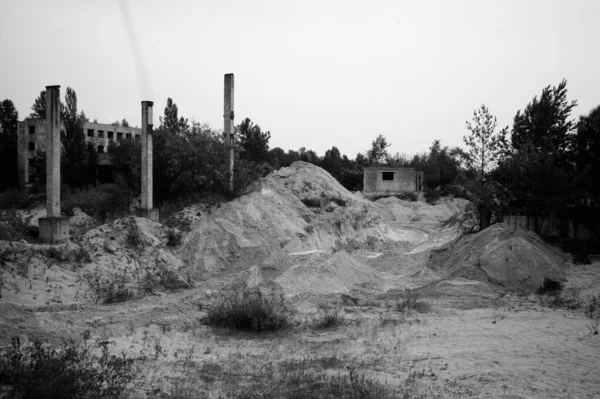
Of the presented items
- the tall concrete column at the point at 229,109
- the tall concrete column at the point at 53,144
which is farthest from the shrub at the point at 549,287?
the tall concrete column at the point at 53,144

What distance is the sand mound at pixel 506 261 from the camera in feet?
51.0

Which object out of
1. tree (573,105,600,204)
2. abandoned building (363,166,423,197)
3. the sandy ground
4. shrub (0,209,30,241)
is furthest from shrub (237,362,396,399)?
abandoned building (363,166,423,197)

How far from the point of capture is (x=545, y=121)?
84.6 feet

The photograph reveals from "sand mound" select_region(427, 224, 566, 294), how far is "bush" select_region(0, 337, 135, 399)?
456 inches

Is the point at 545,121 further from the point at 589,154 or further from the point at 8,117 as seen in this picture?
the point at 8,117

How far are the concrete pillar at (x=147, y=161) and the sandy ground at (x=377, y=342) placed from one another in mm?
6194

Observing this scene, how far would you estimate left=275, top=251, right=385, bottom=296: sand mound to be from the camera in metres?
14.3

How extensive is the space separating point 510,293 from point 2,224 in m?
15.7

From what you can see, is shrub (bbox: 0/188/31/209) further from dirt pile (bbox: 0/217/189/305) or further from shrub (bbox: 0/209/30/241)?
dirt pile (bbox: 0/217/189/305)

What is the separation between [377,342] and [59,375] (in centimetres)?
565

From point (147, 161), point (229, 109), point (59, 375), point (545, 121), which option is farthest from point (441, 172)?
point (59, 375)

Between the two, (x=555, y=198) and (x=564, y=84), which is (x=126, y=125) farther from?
(x=555, y=198)

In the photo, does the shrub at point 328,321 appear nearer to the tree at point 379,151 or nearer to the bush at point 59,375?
the bush at point 59,375

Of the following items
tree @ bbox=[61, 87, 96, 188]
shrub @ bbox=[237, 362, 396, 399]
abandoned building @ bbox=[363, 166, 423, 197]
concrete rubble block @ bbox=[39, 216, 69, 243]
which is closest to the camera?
shrub @ bbox=[237, 362, 396, 399]
